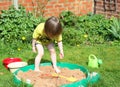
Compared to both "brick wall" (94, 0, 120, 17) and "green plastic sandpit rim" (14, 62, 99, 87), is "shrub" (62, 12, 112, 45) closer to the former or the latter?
"brick wall" (94, 0, 120, 17)

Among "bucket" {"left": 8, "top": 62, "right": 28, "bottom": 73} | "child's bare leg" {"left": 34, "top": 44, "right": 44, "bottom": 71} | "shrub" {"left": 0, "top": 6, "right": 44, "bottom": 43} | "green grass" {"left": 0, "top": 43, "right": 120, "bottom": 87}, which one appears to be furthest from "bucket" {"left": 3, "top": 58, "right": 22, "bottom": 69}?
"shrub" {"left": 0, "top": 6, "right": 44, "bottom": 43}

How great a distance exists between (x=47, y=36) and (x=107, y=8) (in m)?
4.01

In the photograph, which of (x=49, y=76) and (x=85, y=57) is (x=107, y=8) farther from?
(x=49, y=76)

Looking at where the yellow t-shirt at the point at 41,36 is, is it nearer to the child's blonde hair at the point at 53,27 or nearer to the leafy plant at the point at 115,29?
the child's blonde hair at the point at 53,27

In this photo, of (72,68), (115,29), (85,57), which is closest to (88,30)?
(115,29)

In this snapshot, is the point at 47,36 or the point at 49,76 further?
the point at 47,36

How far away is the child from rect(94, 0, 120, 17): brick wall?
11.9 ft

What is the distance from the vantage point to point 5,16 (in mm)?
8211

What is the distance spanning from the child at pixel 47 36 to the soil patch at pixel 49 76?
0.13 m

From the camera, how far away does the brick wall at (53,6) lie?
897 centimetres

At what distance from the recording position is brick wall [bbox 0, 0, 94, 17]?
897 cm

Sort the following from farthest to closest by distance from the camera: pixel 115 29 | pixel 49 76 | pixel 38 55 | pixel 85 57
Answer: pixel 115 29
pixel 85 57
pixel 38 55
pixel 49 76

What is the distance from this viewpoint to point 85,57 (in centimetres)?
735

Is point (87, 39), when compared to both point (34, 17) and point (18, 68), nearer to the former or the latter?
point (34, 17)
